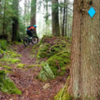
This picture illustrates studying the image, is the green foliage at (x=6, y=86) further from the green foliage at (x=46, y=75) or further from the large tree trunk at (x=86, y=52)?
the large tree trunk at (x=86, y=52)

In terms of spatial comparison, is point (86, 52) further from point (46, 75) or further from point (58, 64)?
point (58, 64)

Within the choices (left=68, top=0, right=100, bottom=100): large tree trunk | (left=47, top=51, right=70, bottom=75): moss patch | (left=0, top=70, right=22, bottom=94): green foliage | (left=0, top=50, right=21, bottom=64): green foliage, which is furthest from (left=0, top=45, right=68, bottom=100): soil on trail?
(left=0, top=50, right=21, bottom=64): green foliage

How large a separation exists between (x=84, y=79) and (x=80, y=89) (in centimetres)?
26

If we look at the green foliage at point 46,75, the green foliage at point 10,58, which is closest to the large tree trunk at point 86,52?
the green foliage at point 46,75

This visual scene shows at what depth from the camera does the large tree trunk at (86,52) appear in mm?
2646

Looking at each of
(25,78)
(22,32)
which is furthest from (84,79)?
(22,32)

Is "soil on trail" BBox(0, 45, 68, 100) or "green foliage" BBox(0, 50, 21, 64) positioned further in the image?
"green foliage" BBox(0, 50, 21, 64)

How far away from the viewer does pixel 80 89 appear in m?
2.83

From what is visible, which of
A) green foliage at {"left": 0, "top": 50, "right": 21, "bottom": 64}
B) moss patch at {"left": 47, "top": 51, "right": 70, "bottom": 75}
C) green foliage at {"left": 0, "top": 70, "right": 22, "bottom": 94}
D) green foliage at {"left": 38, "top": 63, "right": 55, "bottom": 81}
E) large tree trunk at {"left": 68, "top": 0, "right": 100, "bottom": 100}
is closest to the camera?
large tree trunk at {"left": 68, "top": 0, "right": 100, "bottom": 100}

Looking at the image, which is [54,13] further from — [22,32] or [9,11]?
[22,32]

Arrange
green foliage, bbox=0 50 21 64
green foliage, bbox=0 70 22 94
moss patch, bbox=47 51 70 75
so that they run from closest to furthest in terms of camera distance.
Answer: green foliage, bbox=0 70 22 94
moss patch, bbox=47 51 70 75
green foliage, bbox=0 50 21 64

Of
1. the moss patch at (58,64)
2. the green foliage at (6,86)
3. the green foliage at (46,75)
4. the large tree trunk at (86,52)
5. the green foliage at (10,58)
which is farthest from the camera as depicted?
the green foliage at (10,58)

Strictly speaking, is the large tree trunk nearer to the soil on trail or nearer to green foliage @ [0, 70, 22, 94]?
the soil on trail

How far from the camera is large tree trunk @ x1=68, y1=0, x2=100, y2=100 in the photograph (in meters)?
2.65
